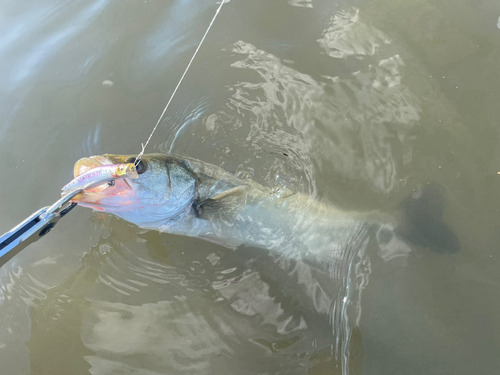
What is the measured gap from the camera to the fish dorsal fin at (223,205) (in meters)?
2.97

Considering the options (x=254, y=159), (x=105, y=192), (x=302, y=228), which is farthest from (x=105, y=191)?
(x=302, y=228)

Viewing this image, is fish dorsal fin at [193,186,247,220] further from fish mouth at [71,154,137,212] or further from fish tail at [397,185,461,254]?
fish tail at [397,185,461,254]

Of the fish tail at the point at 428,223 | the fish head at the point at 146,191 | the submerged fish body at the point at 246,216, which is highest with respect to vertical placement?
the fish head at the point at 146,191

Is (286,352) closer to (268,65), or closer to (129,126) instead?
(129,126)

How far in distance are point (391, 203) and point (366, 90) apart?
1333 millimetres

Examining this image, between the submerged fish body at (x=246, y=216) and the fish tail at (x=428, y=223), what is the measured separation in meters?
0.01

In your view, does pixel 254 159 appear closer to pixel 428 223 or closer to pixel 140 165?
pixel 140 165

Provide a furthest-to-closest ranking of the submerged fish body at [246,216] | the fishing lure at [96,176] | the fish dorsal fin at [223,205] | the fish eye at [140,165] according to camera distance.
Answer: the fish dorsal fin at [223,205] < the submerged fish body at [246,216] < the fish eye at [140,165] < the fishing lure at [96,176]

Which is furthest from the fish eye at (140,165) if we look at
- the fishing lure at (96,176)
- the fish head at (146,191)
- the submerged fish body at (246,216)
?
the fishing lure at (96,176)

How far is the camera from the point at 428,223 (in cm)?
315

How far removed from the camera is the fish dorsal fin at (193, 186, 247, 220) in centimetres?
297

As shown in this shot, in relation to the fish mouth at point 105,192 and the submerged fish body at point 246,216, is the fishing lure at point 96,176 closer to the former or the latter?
the fish mouth at point 105,192

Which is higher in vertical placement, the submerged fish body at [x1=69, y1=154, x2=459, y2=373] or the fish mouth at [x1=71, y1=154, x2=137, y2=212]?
the fish mouth at [x1=71, y1=154, x2=137, y2=212]

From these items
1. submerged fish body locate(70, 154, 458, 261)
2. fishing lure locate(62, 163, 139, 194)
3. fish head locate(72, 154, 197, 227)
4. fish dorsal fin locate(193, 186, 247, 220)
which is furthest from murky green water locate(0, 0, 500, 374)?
fishing lure locate(62, 163, 139, 194)
